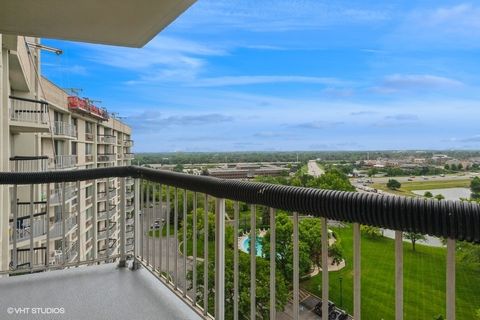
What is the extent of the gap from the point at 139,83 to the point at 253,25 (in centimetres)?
2021

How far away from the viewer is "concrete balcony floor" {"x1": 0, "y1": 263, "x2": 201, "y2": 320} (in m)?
1.96

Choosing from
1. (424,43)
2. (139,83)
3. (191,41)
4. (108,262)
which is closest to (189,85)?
(139,83)

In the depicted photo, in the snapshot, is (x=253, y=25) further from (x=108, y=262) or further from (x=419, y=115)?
(x=108, y=262)

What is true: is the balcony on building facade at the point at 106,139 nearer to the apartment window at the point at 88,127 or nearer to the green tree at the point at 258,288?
the apartment window at the point at 88,127

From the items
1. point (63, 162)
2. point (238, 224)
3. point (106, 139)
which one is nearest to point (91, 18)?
point (238, 224)

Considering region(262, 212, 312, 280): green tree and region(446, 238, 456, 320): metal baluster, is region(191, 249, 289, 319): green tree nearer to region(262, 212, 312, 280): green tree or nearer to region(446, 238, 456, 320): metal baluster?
region(262, 212, 312, 280): green tree

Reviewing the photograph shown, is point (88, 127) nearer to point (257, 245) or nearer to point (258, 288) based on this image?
point (258, 288)

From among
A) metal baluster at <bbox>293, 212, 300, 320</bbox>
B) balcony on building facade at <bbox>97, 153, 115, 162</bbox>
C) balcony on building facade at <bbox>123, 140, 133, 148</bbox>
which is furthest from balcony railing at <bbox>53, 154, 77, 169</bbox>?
balcony on building facade at <bbox>123, 140, 133, 148</bbox>

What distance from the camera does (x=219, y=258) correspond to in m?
1.68

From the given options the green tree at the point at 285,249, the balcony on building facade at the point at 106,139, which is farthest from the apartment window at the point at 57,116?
the green tree at the point at 285,249

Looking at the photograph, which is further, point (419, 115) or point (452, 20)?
point (419, 115)

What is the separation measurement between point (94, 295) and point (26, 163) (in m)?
8.87

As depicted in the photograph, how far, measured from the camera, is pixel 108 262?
2.82 m

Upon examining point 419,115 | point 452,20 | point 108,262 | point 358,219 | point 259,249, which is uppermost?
point 452,20
